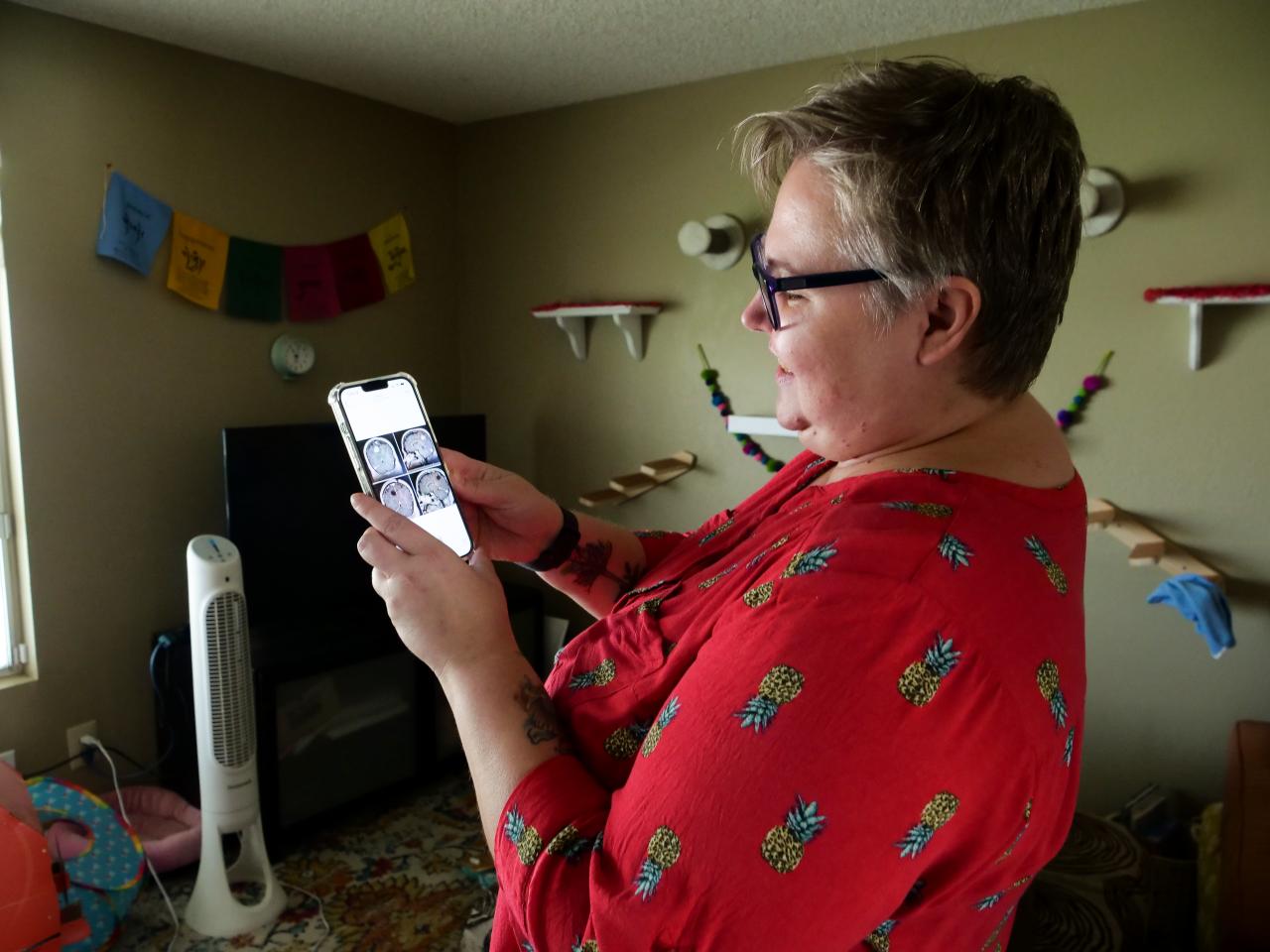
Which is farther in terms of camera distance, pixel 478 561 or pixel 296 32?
pixel 296 32

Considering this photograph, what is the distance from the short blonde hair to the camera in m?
0.58

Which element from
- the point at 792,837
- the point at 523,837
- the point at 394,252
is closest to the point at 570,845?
the point at 523,837

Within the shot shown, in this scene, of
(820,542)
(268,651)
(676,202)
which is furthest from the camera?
(676,202)

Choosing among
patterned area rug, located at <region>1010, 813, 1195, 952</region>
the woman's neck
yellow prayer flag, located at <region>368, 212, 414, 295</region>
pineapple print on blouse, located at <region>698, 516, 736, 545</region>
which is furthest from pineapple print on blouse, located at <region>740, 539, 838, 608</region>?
yellow prayer flag, located at <region>368, 212, 414, 295</region>

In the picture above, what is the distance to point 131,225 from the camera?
2.17 meters

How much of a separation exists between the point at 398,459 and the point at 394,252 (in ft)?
6.92

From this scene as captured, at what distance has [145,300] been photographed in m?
2.24

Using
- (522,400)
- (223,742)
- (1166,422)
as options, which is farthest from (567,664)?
(522,400)

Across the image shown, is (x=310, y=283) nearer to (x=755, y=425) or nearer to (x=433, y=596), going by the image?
(x=755, y=425)

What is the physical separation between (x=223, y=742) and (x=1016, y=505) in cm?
186

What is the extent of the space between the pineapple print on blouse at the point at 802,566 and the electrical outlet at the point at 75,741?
2226mm

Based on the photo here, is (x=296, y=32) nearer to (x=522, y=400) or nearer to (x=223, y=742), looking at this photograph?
(x=522, y=400)

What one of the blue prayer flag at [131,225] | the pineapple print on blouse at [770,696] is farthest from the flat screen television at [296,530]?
the pineapple print on blouse at [770,696]

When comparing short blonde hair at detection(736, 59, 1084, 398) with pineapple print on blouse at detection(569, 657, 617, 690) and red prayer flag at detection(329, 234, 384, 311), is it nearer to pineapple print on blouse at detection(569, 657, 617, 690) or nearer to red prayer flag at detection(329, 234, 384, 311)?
pineapple print on blouse at detection(569, 657, 617, 690)
